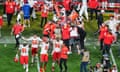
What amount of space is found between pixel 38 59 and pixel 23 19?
615cm

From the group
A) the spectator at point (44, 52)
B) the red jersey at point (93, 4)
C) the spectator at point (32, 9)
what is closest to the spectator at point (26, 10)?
the spectator at point (32, 9)

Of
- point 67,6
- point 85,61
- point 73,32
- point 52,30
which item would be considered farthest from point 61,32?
point 67,6

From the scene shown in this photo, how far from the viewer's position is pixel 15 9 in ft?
109

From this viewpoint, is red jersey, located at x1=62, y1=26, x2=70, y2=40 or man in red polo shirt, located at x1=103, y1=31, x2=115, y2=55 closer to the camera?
man in red polo shirt, located at x1=103, y1=31, x2=115, y2=55

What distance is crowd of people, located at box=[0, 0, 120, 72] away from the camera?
24422 mm

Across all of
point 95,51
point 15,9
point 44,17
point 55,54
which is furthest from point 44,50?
point 15,9

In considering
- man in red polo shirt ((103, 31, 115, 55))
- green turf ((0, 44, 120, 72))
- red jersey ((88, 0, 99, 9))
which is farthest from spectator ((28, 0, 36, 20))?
man in red polo shirt ((103, 31, 115, 55))

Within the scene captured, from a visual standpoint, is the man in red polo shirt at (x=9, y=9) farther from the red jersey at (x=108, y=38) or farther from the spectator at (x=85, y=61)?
the spectator at (x=85, y=61)

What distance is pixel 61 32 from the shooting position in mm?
27125

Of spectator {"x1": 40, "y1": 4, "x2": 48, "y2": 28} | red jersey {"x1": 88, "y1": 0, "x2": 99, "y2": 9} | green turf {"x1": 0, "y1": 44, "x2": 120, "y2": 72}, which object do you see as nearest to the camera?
green turf {"x1": 0, "y1": 44, "x2": 120, "y2": 72}

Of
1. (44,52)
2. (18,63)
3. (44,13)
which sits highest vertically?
(44,13)

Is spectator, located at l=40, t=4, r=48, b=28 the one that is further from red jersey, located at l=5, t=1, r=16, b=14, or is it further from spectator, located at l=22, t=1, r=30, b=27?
red jersey, located at l=5, t=1, r=16, b=14

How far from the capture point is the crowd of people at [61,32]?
24422mm

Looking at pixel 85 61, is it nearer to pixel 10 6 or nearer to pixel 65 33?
pixel 65 33
